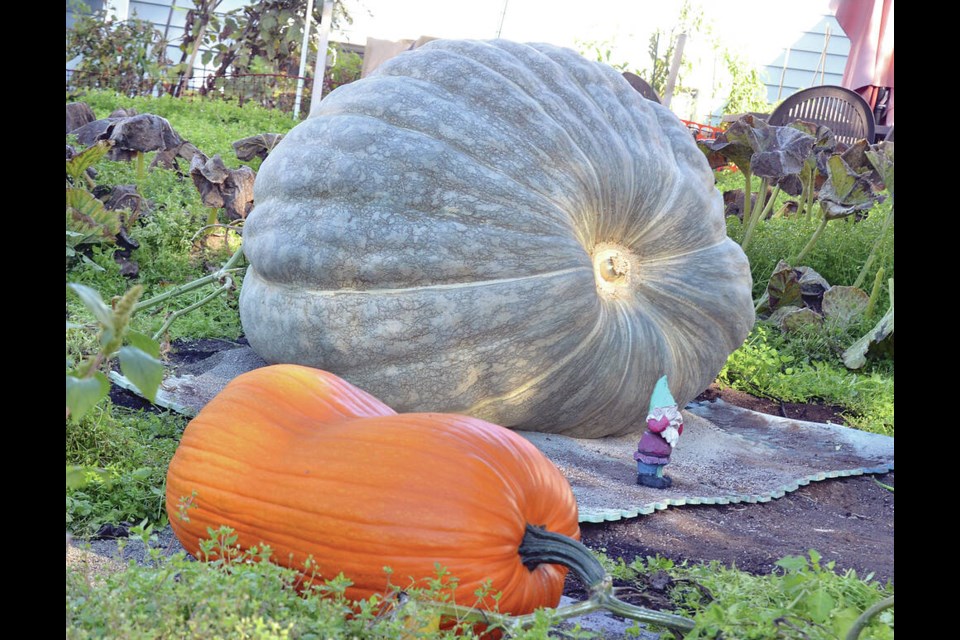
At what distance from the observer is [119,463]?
2305mm

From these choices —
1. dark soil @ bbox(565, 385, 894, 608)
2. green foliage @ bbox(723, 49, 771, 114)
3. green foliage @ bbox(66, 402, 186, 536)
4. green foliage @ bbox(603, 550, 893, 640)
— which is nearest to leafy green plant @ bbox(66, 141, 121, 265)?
green foliage @ bbox(66, 402, 186, 536)

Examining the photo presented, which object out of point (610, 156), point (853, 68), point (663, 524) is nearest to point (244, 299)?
point (610, 156)

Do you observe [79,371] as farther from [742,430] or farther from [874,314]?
[874,314]

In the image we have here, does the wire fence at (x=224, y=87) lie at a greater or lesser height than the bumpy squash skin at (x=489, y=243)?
greater

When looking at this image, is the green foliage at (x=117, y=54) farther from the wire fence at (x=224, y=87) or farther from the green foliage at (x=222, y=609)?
the green foliage at (x=222, y=609)

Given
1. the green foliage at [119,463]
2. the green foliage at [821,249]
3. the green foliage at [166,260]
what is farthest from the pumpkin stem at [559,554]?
the green foliage at [821,249]

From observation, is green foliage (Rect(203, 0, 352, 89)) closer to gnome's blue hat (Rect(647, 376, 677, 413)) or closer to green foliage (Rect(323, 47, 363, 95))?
green foliage (Rect(323, 47, 363, 95))

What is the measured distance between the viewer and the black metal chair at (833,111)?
6.90 meters

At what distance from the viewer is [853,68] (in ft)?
32.6

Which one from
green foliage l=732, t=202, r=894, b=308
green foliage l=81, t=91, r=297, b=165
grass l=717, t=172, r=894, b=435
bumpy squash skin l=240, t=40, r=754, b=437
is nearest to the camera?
bumpy squash skin l=240, t=40, r=754, b=437

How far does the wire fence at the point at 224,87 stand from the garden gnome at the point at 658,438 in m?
8.71

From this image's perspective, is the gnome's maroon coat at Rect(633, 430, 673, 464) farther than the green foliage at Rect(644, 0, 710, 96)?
No

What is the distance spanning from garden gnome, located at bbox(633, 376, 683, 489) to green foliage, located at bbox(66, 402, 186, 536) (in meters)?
1.24

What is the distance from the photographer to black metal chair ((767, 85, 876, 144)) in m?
6.90
